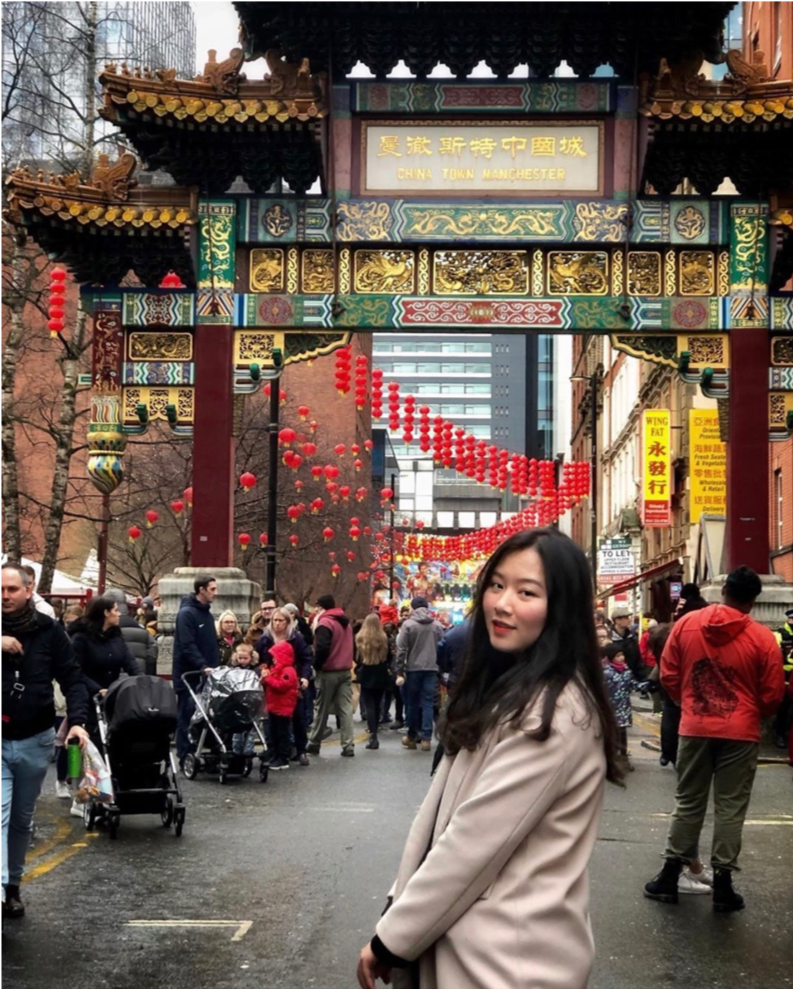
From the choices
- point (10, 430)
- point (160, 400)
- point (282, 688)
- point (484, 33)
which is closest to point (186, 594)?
point (160, 400)

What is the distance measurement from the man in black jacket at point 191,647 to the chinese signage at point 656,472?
2528cm

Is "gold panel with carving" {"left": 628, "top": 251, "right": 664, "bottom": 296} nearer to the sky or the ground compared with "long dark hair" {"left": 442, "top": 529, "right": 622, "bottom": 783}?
nearer to the sky

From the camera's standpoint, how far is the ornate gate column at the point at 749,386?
65.2ft

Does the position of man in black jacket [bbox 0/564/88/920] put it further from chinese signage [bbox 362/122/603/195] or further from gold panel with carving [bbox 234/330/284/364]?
chinese signage [bbox 362/122/603/195]

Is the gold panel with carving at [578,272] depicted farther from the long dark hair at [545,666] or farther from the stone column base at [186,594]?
the long dark hair at [545,666]

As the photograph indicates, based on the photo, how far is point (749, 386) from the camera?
1988 cm

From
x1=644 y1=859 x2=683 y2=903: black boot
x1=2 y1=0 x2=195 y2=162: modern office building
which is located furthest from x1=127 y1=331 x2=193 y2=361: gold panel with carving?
x1=644 y1=859 x2=683 y2=903: black boot

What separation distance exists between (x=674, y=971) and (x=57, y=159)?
2415cm

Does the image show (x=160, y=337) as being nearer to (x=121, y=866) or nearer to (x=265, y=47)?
(x=265, y=47)

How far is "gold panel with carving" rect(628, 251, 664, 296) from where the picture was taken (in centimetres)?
2005

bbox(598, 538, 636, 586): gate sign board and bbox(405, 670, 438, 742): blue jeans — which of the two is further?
bbox(598, 538, 636, 586): gate sign board

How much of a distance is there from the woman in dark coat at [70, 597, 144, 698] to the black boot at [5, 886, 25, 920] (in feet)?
12.6

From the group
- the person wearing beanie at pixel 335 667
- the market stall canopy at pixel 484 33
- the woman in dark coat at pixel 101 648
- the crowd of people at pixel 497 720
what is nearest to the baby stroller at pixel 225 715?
the crowd of people at pixel 497 720

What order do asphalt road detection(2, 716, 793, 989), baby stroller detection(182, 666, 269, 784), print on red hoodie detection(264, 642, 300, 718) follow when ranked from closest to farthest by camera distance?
asphalt road detection(2, 716, 793, 989) → baby stroller detection(182, 666, 269, 784) → print on red hoodie detection(264, 642, 300, 718)
